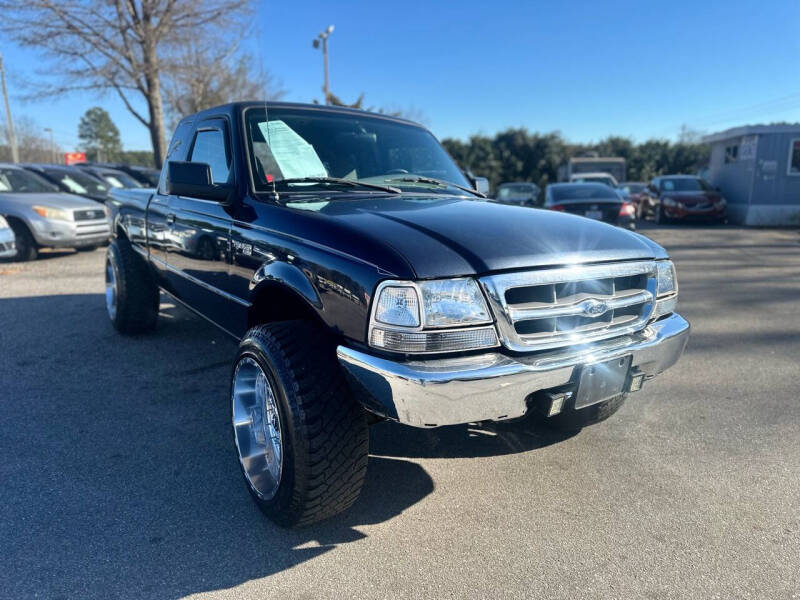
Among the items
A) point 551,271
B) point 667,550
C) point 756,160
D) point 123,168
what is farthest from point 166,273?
point 756,160

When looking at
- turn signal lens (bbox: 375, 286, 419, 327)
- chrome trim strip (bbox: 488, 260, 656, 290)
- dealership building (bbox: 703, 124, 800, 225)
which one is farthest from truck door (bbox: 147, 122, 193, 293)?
dealership building (bbox: 703, 124, 800, 225)

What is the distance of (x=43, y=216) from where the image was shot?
984cm

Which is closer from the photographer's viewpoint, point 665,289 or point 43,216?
point 665,289

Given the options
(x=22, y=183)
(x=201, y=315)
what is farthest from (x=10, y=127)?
(x=201, y=315)

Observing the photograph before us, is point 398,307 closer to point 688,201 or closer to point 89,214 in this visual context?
point 89,214

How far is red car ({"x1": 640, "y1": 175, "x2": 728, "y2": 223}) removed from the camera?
1689 centimetres

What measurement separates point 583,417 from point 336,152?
2.14 metres

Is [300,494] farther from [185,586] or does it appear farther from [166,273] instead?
[166,273]

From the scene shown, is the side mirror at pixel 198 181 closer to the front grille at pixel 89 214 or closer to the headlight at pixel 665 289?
the headlight at pixel 665 289

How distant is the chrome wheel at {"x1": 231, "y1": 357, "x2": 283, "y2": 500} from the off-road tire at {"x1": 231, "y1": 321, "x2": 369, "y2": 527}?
192mm

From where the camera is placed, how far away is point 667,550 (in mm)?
2332

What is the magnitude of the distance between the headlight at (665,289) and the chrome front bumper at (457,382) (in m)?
0.66

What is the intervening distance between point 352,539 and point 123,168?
17005 mm

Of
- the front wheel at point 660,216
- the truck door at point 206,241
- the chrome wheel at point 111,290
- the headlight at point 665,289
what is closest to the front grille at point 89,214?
the chrome wheel at point 111,290
